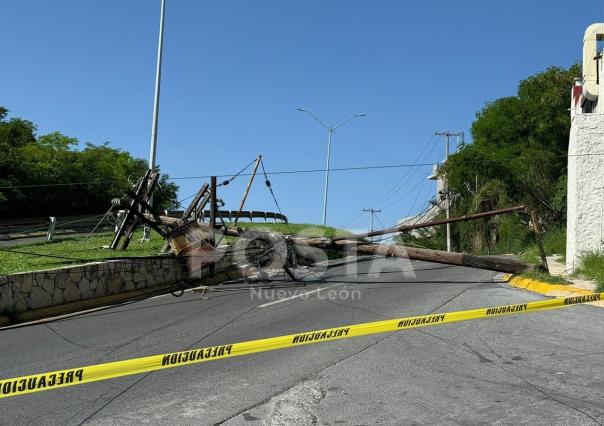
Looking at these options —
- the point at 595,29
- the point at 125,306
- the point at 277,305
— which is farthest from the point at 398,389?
the point at 595,29

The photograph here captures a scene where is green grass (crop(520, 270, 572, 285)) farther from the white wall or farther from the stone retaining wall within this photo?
the stone retaining wall

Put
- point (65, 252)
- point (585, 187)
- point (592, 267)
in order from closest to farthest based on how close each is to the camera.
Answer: point (592, 267) → point (585, 187) → point (65, 252)

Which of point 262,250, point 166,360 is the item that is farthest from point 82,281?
point 166,360

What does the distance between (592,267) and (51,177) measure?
35.9 meters

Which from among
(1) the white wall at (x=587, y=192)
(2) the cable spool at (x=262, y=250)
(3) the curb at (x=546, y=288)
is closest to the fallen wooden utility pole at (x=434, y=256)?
(3) the curb at (x=546, y=288)

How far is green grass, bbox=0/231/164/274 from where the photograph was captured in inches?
582

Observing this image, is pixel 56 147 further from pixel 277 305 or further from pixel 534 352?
pixel 534 352

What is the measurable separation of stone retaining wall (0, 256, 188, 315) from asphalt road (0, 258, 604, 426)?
1.51 m

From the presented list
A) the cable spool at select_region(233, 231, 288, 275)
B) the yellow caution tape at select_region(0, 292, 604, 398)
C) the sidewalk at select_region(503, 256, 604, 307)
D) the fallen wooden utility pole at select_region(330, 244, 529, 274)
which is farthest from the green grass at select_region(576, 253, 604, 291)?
the cable spool at select_region(233, 231, 288, 275)

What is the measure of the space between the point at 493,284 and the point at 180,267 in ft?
29.7

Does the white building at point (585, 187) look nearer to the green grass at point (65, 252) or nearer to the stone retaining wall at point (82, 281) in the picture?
the green grass at point (65, 252)

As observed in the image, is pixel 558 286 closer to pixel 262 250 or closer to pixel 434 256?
pixel 434 256

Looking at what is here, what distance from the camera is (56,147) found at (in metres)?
52.2

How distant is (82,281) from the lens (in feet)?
47.4
